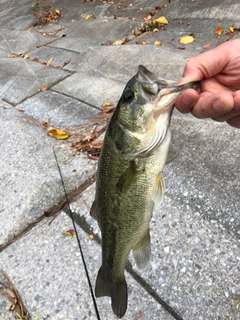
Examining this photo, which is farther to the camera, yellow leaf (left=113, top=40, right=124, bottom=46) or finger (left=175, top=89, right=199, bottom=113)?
yellow leaf (left=113, top=40, right=124, bottom=46)

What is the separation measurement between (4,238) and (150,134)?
1.91 m

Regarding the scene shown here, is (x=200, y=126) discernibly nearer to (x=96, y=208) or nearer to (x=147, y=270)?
(x=147, y=270)

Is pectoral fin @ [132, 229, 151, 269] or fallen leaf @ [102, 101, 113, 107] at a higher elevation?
pectoral fin @ [132, 229, 151, 269]

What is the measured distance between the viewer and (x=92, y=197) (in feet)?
9.90

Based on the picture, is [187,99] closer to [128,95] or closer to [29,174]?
[128,95]

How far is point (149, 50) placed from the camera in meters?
5.06

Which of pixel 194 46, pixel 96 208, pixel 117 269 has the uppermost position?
pixel 96 208

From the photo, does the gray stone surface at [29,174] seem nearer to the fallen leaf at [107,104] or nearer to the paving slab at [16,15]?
the fallen leaf at [107,104]

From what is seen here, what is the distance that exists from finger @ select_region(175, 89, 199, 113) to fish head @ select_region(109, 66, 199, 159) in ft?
0.46

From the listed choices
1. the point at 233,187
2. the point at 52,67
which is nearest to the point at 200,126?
the point at 233,187

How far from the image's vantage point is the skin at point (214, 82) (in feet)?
5.80

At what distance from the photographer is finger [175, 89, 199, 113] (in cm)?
177

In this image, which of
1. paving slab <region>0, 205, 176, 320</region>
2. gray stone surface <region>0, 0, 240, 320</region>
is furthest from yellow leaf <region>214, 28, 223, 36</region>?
paving slab <region>0, 205, 176, 320</region>

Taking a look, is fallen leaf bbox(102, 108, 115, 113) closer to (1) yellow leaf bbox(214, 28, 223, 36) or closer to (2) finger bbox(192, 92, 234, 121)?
(2) finger bbox(192, 92, 234, 121)
